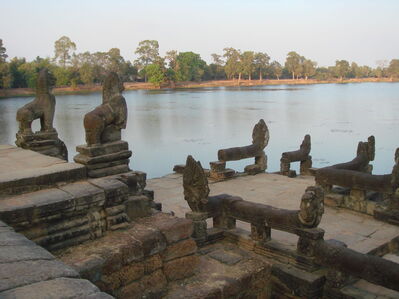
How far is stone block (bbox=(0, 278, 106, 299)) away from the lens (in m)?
2.21

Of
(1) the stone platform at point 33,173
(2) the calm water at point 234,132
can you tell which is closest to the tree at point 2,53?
(2) the calm water at point 234,132

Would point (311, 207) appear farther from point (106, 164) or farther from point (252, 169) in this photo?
point (252, 169)

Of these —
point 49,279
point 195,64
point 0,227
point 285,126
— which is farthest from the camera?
point 195,64

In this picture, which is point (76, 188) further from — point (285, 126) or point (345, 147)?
point (285, 126)

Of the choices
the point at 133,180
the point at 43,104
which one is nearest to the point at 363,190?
A: the point at 133,180

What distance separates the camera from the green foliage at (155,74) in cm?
7675

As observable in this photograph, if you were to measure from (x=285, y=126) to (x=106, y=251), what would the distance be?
26541mm

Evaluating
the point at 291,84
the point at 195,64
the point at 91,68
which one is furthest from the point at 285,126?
the point at 291,84

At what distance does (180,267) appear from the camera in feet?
15.0

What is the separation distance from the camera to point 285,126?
96.0 feet

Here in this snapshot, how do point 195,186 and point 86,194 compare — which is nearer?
point 86,194

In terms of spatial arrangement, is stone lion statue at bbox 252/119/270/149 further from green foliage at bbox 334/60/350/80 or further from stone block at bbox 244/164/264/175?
green foliage at bbox 334/60/350/80

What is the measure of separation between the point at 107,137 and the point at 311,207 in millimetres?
2874

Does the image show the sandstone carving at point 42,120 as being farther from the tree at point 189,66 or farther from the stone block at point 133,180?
the tree at point 189,66
